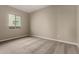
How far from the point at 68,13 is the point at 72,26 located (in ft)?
2.35

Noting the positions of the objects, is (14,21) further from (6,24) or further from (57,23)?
(57,23)

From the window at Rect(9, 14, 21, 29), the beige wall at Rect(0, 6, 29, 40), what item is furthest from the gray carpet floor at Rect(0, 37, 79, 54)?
the window at Rect(9, 14, 21, 29)

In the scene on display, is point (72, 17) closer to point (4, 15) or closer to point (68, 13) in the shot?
point (68, 13)

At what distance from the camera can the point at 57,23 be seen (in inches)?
181

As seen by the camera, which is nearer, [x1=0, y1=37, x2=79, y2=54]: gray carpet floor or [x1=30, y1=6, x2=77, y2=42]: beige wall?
[x1=0, y1=37, x2=79, y2=54]: gray carpet floor

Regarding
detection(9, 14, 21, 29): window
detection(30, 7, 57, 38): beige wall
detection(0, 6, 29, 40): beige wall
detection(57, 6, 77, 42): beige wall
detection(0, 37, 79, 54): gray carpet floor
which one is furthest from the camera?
detection(9, 14, 21, 29): window

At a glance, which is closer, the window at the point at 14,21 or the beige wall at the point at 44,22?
the beige wall at the point at 44,22

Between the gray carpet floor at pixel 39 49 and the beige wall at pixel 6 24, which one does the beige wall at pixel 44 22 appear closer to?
the beige wall at pixel 6 24

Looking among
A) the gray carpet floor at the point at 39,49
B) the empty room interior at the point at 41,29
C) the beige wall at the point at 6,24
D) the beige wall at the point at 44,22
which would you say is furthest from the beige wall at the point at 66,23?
the beige wall at the point at 6,24

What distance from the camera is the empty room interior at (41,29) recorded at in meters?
3.12

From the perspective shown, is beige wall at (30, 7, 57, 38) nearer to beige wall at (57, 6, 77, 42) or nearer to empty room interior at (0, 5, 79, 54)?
empty room interior at (0, 5, 79, 54)

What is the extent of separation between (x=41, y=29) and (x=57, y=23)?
5.56 feet

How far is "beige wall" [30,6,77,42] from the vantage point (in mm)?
3811

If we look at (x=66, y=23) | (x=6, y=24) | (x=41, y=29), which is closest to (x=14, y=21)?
(x=6, y=24)
